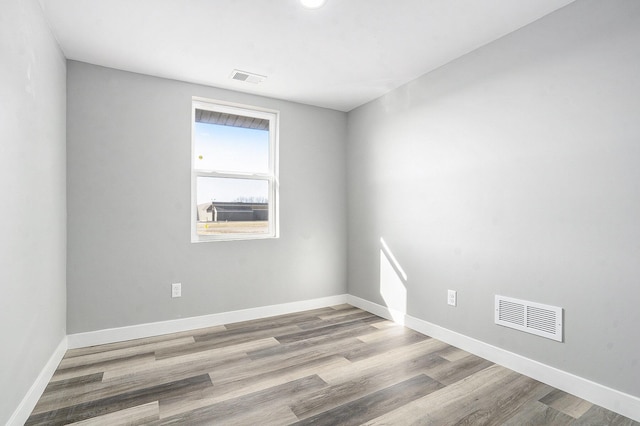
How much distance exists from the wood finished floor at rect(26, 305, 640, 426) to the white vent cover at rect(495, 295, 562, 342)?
0.34m

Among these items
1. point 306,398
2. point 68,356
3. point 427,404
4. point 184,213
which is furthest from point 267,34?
point 68,356

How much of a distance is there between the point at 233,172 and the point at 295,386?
2.28 metres

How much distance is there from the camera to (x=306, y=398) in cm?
206

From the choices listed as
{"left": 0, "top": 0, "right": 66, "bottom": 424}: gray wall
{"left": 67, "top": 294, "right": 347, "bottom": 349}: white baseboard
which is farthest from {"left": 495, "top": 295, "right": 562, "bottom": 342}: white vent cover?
{"left": 0, "top": 0, "right": 66, "bottom": 424}: gray wall

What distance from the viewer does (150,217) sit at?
10.2 feet

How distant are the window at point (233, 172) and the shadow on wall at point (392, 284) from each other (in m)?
1.28

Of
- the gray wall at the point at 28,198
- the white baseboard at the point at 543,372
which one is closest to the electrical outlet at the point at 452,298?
the white baseboard at the point at 543,372

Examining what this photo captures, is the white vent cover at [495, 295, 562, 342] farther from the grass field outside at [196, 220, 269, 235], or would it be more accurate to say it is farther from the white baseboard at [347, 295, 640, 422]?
the grass field outside at [196, 220, 269, 235]

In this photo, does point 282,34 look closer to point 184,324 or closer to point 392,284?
point 392,284

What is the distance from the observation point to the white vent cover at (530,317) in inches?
86.0

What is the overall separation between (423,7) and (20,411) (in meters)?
3.30

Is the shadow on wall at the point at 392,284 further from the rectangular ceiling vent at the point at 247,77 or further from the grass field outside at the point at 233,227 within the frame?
Result: the rectangular ceiling vent at the point at 247,77

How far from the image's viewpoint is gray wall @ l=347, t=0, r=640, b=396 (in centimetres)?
190

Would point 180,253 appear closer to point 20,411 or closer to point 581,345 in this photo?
point 20,411
